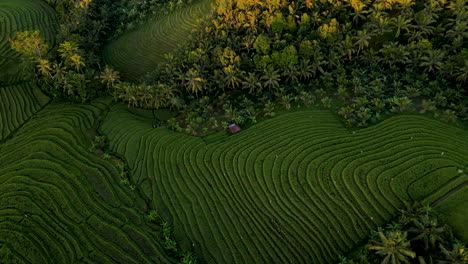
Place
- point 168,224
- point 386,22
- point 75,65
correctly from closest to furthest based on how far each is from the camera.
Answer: point 168,224, point 386,22, point 75,65

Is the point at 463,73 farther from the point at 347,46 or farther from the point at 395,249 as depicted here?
the point at 395,249

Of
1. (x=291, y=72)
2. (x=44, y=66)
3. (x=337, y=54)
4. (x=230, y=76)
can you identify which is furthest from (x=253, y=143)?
(x=44, y=66)

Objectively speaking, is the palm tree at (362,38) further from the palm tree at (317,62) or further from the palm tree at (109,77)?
the palm tree at (109,77)

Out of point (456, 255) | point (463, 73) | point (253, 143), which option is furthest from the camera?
point (463, 73)

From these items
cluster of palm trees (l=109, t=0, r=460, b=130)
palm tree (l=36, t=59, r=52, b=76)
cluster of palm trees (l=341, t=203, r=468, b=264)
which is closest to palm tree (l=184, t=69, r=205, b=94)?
cluster of palm trees (l=109, t=0, r=460, b=130)

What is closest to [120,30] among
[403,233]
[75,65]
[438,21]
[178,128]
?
[75,65]

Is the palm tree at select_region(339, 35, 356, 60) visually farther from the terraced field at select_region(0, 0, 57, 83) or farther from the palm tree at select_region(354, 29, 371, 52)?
the terraced field at select_region(0, 0, 57, 83)

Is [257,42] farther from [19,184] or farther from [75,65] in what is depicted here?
[19,184]
